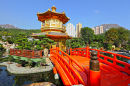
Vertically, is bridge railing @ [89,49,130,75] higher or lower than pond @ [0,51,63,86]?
higher

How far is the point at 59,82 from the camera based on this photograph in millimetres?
7074

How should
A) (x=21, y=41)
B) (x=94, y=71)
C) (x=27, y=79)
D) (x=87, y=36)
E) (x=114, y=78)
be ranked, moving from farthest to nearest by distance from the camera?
(x=87, y=36)
(x=21, y=41)
(x=27, y=79)
(x=114, y=78)
(x=94, y=71)

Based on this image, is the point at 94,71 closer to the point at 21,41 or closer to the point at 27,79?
the point at 27,79

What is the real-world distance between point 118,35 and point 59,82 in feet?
135

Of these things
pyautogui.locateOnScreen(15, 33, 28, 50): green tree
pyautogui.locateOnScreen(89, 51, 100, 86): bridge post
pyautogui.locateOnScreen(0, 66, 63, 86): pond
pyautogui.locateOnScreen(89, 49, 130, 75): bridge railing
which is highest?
pyautogui.locateOnScreen(15, 33, 28, 50): green tree

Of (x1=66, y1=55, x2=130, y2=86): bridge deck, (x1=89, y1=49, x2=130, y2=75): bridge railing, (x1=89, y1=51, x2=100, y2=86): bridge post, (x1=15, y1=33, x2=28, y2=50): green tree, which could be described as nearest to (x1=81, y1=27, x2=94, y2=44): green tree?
(x1=15, y1=33, x2=28, y2=50): green tree

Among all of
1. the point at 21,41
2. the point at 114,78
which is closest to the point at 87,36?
the point at 21,41

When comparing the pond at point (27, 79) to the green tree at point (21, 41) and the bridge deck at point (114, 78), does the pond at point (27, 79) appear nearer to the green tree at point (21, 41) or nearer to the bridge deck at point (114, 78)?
the bridge deck at point (114, 78)

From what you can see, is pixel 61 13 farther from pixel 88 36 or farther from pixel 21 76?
pixel 88 36

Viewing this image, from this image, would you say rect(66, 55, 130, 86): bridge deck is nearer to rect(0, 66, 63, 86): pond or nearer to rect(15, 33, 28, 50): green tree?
rect(0, 66, 63, 86): pond

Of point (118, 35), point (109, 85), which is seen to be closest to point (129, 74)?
point (109, 85)

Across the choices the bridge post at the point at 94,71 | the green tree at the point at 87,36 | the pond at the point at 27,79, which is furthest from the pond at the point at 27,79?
the green tree at the point at 87,36

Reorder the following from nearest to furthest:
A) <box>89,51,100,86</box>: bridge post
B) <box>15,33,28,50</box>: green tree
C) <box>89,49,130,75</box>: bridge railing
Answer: <box>89,51,100,86</box>: bridge post → <box>89,49,130,75</box>: bridge railing → <box>15,33,28,50</box>: green tree

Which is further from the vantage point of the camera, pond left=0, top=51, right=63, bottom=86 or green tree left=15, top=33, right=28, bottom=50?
green tree left=15, top=33, right=28, bottom=50
